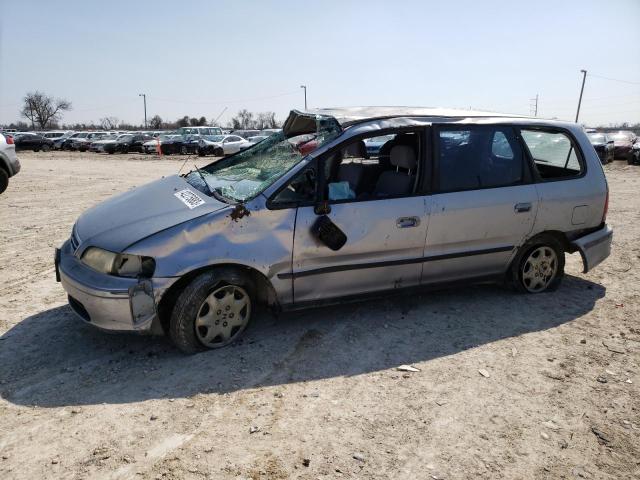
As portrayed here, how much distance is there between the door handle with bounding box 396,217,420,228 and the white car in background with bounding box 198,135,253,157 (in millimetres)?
23753

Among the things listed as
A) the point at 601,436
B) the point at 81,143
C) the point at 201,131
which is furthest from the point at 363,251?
the point at 81,143

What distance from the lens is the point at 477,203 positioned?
4.16 metres

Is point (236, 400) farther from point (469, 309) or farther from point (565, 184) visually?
point (565, 184)

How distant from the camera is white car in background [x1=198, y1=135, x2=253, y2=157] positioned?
88.1 feet

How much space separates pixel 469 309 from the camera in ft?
14.5

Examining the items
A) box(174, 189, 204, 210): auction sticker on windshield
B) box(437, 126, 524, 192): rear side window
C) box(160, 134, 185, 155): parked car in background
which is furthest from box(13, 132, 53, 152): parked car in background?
box(437, 126, 524, 192): rear side window

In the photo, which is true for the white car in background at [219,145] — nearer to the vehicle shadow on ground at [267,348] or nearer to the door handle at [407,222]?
the vehicle shadow on ground at [267,348]

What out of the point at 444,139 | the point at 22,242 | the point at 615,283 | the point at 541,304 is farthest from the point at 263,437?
the point at 22,242

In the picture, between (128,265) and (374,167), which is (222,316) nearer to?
(128,265)

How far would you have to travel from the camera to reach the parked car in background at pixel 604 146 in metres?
21.0

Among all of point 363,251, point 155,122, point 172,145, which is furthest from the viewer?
point 155,122

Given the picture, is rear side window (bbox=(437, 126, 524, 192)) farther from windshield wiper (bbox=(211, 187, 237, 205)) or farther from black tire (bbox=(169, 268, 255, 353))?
black tire (bbox=(169, 268, 255, 353))

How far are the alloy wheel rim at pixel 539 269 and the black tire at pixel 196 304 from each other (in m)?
2.74

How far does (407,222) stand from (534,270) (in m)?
1.63
